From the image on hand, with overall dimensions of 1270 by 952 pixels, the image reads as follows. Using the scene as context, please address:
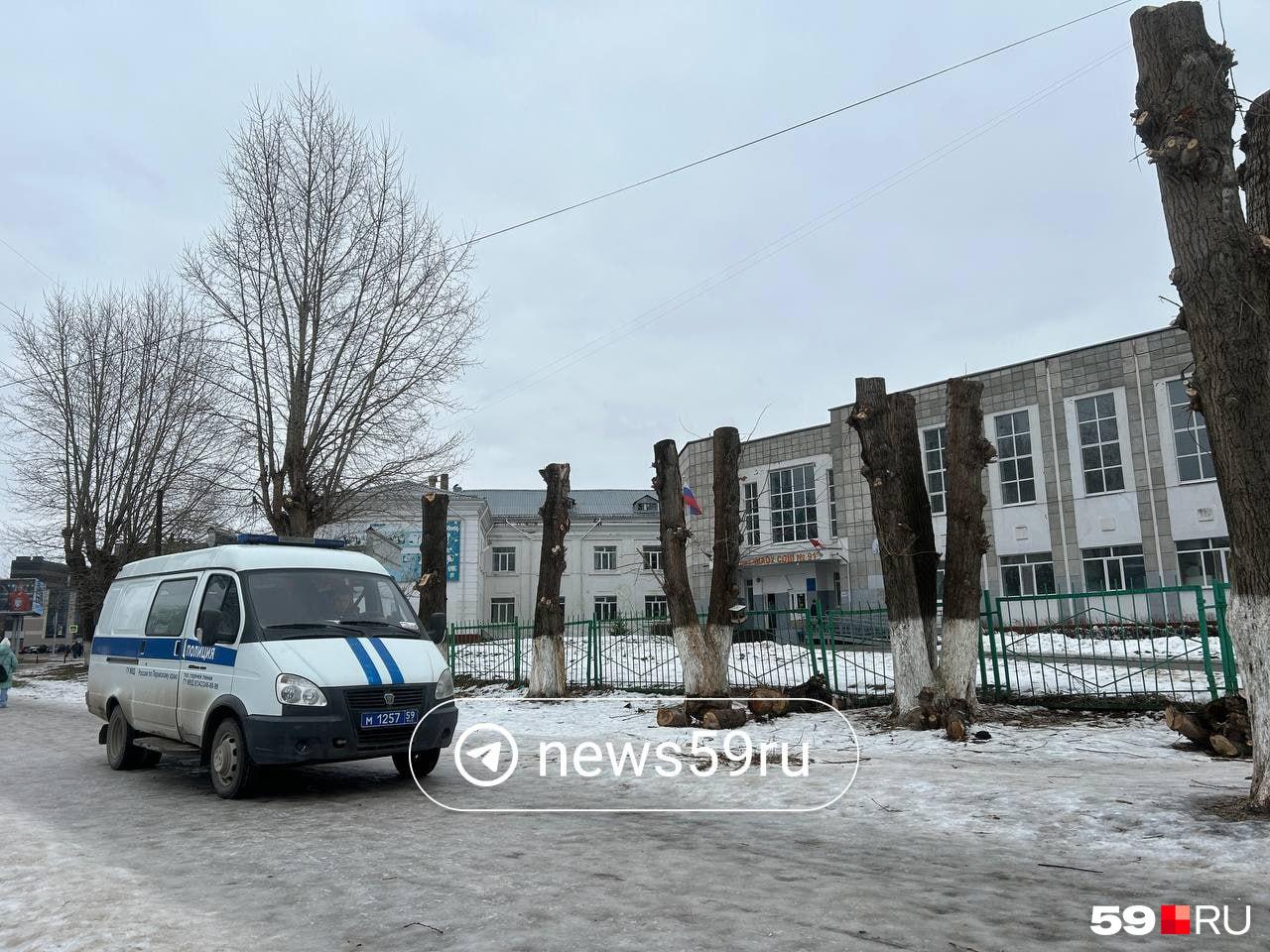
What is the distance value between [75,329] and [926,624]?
30.9 m

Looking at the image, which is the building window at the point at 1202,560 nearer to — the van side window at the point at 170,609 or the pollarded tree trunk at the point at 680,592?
the pollarded tree trunk at the point at 680,592

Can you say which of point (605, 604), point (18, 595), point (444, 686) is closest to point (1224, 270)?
point (444, 686)

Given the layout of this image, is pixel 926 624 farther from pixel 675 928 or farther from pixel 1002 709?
pixel 675 928

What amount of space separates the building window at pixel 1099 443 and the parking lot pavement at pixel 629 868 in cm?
2454

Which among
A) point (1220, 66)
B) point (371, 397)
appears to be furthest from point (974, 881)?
point (371, 397)

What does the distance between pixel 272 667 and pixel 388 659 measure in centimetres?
94

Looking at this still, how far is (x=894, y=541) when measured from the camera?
11.5 m

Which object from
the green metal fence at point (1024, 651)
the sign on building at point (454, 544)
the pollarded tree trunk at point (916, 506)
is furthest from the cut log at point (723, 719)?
the sign on building at point (454, 544)

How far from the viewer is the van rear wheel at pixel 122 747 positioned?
9273 mm

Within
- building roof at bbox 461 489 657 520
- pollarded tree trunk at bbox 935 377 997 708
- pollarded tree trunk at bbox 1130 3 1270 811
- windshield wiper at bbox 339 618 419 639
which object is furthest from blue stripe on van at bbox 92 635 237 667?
building roof at bbox 461 489 657 520

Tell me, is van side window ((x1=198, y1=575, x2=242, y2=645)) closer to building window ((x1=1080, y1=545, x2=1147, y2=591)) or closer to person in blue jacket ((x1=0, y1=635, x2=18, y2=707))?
person in blue jacket ((x1=0, y1=635, x2=18, y2=707))

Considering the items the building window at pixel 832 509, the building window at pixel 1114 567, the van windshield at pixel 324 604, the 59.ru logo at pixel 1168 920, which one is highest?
the building window at pixel 832 509

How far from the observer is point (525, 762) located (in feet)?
31.6

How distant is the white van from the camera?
713 cm
